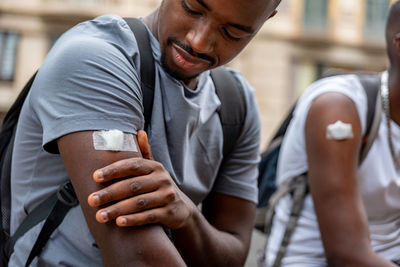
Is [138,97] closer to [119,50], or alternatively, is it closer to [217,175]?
[119,50]

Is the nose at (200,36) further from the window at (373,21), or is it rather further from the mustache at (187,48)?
the window at (373,21)

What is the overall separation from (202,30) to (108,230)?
0.68 meters

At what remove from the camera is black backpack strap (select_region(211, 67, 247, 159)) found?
2031 mm

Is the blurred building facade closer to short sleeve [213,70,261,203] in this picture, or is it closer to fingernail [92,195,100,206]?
short sleeve [213,70,261,203]

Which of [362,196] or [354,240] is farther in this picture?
[362,196]

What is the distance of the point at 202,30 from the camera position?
1.68 metres

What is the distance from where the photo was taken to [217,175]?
85.7 inches

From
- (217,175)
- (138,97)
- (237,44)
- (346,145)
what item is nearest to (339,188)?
(346,145)

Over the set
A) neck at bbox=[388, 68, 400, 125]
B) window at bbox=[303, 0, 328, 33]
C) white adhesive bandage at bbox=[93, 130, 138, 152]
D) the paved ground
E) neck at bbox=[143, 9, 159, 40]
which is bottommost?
window at bbox=[303, 0, 328, 33]

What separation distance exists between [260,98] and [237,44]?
50.0 ft

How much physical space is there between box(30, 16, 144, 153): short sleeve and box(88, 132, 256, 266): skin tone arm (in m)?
0.12

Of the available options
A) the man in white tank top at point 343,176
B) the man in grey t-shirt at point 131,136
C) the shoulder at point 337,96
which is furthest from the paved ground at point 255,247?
the man in grey t-shirt at point 131,136

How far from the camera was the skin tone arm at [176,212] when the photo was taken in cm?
141

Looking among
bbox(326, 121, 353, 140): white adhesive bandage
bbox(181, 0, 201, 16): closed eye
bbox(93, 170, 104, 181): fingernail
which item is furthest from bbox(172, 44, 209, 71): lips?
bbox(326, 121, 353, 140): white adhesive bandage
